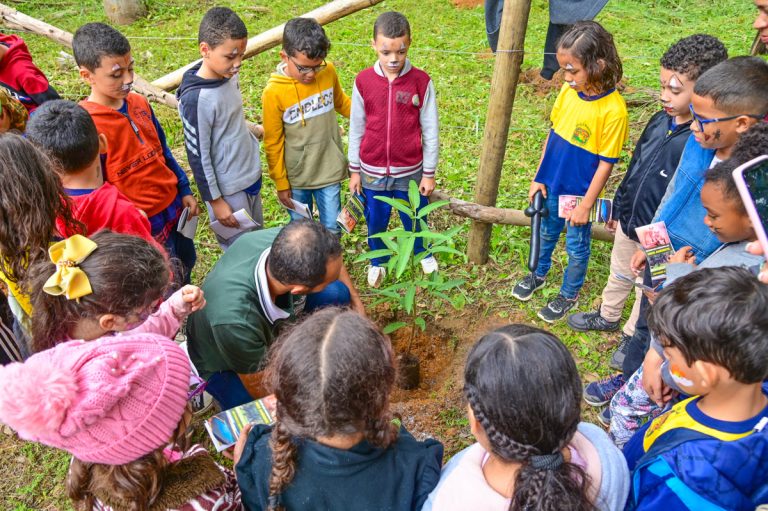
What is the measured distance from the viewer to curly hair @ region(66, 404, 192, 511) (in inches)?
60.2

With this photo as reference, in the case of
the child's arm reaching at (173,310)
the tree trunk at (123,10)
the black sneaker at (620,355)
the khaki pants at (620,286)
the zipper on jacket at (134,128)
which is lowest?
the black sneaker at (620,355)

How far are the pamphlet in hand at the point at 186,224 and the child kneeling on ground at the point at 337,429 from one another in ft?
6.52

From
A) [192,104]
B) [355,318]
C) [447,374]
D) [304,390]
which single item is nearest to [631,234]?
[447,374]

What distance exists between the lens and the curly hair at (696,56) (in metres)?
2.69

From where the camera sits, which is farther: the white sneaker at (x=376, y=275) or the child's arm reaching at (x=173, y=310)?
the white sneaker at (x=376, y=275)

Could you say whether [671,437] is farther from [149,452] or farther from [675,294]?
[149,452]

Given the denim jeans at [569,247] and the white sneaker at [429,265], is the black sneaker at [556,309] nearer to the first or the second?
the denim jeans at [569,247]

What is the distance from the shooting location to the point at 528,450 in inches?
54.3

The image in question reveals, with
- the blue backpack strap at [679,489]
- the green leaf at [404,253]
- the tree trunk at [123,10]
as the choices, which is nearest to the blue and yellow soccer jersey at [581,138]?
the green leaf at [404,253]

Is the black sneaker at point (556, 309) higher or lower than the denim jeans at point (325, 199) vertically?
lower

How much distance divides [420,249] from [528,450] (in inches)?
108

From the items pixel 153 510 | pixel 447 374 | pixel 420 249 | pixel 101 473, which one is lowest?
pixel 447 374

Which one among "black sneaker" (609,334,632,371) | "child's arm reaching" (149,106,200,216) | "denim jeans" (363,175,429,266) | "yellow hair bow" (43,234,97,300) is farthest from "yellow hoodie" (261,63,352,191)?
"black sneaker" (609,334,632,371)

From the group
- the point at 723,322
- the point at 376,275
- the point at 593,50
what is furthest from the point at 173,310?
the point at 593,50
